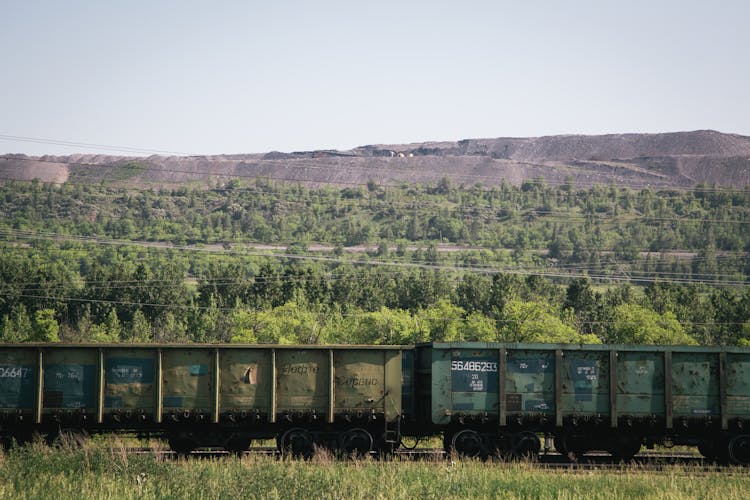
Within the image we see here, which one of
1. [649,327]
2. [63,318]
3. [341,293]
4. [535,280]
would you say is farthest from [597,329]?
[63,318]

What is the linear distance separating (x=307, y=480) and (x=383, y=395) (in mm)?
5915

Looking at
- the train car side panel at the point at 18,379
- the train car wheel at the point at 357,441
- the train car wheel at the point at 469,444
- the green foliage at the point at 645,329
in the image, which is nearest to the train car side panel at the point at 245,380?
the train car wheel at the point at 357,441

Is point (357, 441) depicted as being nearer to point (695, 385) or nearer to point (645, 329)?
point (695, 385)

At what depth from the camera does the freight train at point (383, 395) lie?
889 inches

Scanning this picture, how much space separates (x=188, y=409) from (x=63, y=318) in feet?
307

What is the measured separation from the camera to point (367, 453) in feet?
72.9

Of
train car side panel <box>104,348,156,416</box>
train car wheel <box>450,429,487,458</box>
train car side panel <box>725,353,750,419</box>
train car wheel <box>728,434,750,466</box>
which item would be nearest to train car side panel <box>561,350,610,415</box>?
train car wheel <box>450,429,487,458</box>

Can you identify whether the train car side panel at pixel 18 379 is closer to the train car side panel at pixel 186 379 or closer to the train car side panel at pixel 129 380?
the train car side panel at pixel 129 380

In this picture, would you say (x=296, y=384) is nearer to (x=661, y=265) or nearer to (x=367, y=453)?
(x=367, y=453)

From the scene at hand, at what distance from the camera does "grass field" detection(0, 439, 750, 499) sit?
16688 millimetres

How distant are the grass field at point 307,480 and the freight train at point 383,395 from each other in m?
2.19

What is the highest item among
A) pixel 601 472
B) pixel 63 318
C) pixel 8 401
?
pixel 8 401

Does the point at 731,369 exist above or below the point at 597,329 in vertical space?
above

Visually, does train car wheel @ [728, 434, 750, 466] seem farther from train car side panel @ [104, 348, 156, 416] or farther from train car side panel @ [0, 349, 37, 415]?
train car side panel @ [0, 349, 37, 415]
